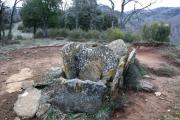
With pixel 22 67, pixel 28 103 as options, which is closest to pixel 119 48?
pixel 28 103

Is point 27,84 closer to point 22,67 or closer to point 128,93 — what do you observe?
point 22,67

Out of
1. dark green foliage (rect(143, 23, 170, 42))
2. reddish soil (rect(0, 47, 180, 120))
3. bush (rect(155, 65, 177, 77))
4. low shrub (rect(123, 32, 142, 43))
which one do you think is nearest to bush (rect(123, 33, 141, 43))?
low shrub (rect(123, 32, 142, 43))

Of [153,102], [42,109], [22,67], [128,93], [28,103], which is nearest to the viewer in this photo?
[42,109]

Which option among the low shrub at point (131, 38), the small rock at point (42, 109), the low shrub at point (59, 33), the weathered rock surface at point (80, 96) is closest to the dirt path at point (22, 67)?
the small rock at point (42, 109)

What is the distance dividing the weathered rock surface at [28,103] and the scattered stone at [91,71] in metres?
0.88

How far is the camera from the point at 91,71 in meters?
6.60

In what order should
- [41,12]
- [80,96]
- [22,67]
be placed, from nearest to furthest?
[80,96], [22,67], [41,12]

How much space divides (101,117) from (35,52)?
15.4 ft

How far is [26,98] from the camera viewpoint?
6285 millimetres

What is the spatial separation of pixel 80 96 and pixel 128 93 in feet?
3.95

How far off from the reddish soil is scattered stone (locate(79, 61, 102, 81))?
0.67m

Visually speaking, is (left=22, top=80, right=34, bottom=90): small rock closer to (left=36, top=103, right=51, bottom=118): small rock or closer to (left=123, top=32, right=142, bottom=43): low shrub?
(left=36, top=103, right=51, bottom=118): small rock

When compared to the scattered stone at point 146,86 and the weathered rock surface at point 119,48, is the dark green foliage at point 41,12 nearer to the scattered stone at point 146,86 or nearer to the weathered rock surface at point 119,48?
the weathered rock surface at point 119,48

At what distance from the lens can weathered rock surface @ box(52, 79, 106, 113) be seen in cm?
565
